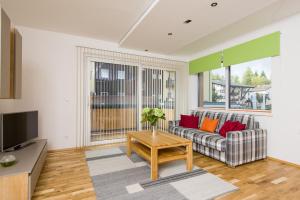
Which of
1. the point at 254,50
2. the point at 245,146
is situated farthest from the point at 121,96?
the point at 254,50

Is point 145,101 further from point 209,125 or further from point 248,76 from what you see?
point 248,76

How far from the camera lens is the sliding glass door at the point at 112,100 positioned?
397 cm

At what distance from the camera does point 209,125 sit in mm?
3680

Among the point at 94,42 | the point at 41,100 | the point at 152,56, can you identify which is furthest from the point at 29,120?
the point at 152,56

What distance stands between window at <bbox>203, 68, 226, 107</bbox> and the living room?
44 millimetres

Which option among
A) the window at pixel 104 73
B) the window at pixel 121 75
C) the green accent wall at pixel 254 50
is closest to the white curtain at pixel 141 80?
the window at pixel 121 75

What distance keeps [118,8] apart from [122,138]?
306cm

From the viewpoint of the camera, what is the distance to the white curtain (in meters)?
3.75

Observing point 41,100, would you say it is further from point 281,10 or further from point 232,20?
point 281,10

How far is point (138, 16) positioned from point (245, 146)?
2.98m

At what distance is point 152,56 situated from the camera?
4.70 meters

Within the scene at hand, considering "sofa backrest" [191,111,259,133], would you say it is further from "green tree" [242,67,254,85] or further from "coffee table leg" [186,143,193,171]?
"coffee table leg" [186,143,193,171]

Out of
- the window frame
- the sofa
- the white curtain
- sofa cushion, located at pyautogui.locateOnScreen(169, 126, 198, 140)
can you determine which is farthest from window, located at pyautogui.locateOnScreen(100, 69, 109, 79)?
the window frame

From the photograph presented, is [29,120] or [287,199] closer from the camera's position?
[287,199]
